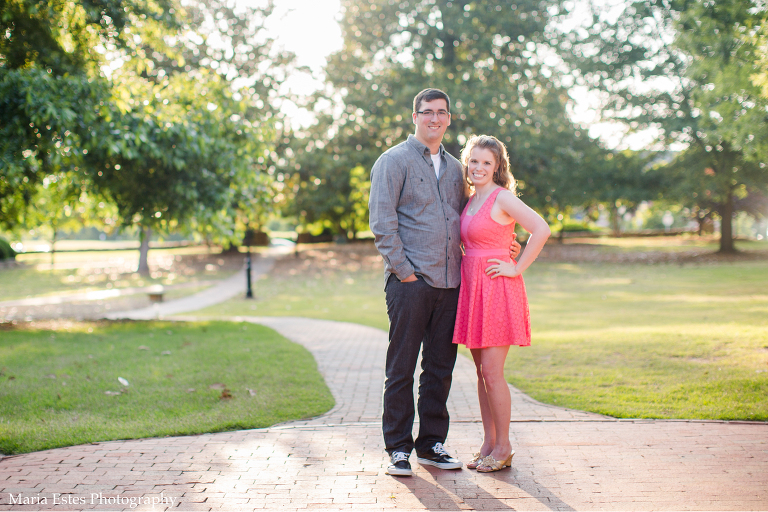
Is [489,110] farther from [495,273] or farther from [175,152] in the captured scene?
[495,273]

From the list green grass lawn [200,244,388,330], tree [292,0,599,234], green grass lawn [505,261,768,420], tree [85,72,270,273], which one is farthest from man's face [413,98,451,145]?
tree [292,0,599,234]

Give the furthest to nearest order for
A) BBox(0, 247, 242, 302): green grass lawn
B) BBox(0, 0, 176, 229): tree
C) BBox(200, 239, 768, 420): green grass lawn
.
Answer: BBox(0, 247, 242, 302): green grass lawn → BBox(0, 0, 176, 229): tree → BBox(200, 239, 768, 420): green grass lawn

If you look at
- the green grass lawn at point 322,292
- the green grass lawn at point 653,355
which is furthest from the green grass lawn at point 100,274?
the green grass lawn at point 653,355

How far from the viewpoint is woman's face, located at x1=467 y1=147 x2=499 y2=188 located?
3680 mm

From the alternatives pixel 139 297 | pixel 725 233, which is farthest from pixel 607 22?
pixel 139 297

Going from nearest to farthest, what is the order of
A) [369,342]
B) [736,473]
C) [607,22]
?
[736,473] → [369,342] → [607,22]

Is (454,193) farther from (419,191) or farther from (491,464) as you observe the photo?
(491,464)

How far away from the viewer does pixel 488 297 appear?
144 inches

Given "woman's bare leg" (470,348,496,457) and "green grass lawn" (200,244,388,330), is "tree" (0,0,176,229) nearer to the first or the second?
"green grass lawn" (200,244,388,330)

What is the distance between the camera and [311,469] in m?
3.62

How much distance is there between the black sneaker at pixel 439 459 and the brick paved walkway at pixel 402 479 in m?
0.05

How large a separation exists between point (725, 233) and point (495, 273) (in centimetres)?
2825

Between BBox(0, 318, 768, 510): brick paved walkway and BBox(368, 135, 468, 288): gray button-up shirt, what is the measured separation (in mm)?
1269

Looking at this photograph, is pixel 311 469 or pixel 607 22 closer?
pixel 311 469
